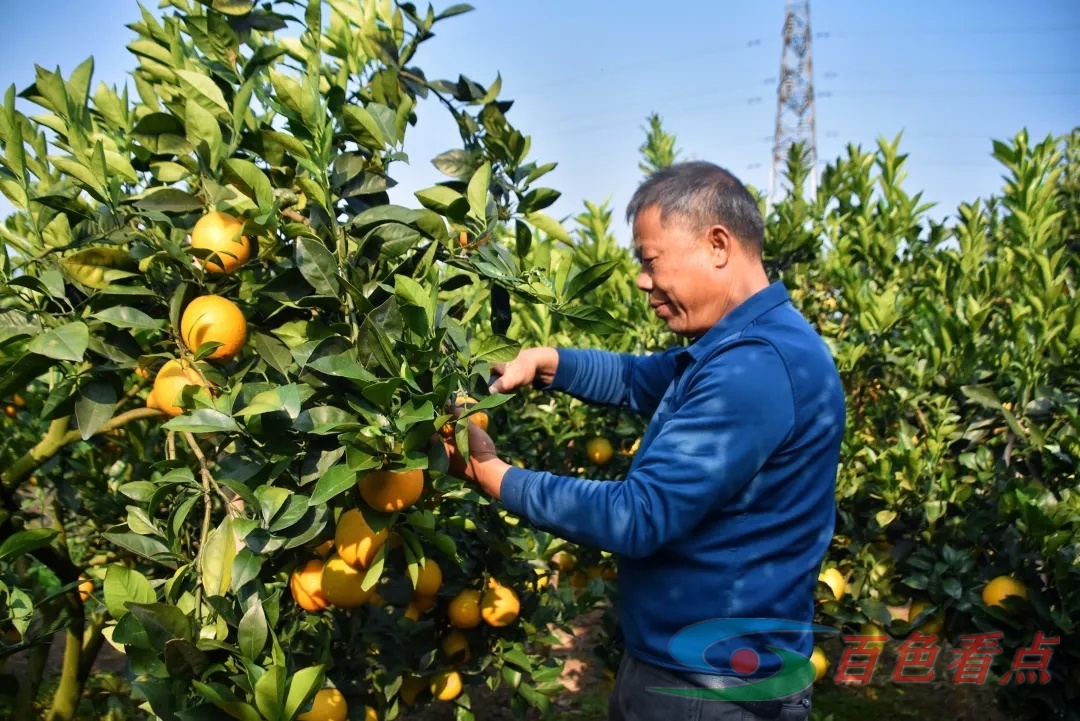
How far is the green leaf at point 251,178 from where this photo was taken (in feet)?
4.24

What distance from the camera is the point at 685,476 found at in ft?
4.66

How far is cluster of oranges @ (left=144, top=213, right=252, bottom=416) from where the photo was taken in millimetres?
1317

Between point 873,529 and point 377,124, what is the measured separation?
78.9 inches

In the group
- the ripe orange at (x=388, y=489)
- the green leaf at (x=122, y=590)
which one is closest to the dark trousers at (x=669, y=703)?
the ripe orange at (x=388, y=489)

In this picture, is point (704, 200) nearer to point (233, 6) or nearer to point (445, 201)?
point (445, 201)

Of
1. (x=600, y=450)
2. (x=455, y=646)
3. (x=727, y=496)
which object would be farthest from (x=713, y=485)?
(x=600, y=450)

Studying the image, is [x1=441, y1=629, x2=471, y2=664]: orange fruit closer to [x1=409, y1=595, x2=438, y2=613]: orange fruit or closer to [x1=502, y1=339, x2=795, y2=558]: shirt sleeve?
[x1=409, y1=595, x2=438, y2=613]: orange fruit

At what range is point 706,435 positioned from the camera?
4.71ft

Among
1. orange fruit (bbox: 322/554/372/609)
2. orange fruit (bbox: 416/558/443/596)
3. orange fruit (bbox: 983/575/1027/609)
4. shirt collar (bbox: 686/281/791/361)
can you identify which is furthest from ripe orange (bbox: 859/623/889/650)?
orange fruit (bbox: 322/554/372/609)

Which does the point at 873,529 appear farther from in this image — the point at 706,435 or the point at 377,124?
the point at 377,124

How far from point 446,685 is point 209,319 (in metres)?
1.28

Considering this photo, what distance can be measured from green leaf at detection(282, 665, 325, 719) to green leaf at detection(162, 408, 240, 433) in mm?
329

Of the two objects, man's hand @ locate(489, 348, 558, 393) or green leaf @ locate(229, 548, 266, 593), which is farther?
man's hand @ locate(489, 348, 558, 393)

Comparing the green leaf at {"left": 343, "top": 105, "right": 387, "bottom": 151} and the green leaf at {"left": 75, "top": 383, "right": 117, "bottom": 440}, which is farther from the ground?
the green leaf at {"left": 343, "top": 105, "right": 387, "bottom": 151}
